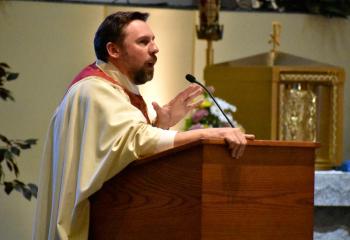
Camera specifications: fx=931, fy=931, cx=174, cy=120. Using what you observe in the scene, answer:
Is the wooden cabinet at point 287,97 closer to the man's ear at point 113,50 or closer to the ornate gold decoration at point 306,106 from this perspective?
the ornate gold decoration at point 306,106

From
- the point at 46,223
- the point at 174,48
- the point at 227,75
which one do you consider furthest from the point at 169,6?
the point at 46,223

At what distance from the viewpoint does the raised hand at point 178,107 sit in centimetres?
333

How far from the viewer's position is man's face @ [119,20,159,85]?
3.20 meters

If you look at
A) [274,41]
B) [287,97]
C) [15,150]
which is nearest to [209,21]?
[274,41]

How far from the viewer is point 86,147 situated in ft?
9.81

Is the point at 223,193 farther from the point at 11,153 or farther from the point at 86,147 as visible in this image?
the point at 11,153

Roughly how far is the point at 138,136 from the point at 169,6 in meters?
3.16

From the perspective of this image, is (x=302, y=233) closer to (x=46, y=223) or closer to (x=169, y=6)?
(x=46, y=223)

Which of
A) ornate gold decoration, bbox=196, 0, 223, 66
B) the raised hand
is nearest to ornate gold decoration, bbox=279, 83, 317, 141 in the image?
ornate gold decoration, bbox=196, 0, 223, 66

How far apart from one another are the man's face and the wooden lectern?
0.42 m

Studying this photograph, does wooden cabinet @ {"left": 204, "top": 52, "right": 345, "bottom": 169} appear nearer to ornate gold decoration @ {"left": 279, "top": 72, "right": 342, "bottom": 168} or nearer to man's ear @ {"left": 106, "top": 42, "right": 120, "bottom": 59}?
ornate gold decoration @ {"left": 279, "top": 72, "right": 342, "bottom": 168}

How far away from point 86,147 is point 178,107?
20.2 inches

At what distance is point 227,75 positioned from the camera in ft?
17.5

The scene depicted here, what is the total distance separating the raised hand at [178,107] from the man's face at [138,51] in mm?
190
